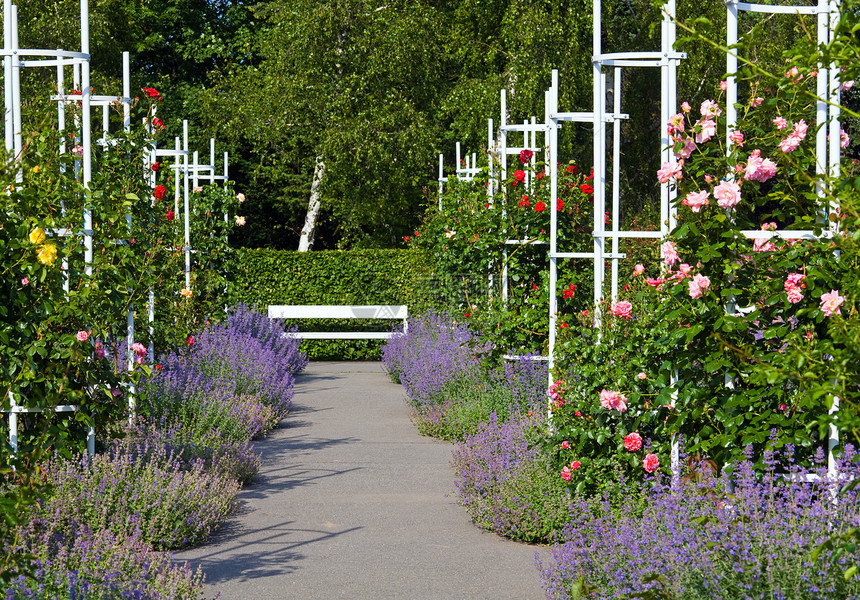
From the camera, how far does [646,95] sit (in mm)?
19203

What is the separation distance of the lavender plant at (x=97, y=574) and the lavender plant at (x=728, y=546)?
4.86ft

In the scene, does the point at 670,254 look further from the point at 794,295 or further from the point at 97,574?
the point at 97,574

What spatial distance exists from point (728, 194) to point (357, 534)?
273cm

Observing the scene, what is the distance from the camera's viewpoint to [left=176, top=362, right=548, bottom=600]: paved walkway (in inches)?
173

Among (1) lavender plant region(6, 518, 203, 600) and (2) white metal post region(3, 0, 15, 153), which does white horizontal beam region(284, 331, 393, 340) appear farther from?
(1) lavender plant region(6, 518, 203, 600)

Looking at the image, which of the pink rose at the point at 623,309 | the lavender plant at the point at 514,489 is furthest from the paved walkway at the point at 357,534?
the pink rose at the point at 623,309

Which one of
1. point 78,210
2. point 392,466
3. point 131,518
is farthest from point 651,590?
point 392,466

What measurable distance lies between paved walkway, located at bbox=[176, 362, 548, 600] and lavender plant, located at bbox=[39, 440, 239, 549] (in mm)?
159

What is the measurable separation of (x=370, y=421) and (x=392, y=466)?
2099 mm

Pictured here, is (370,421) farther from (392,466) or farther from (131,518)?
(131,518)

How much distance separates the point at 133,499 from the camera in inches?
185

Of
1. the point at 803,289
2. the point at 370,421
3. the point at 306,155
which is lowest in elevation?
the point at 370,421

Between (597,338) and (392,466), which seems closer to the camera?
(597,338)

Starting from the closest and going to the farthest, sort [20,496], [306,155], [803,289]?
[20,496], [803,289], [306,155]
